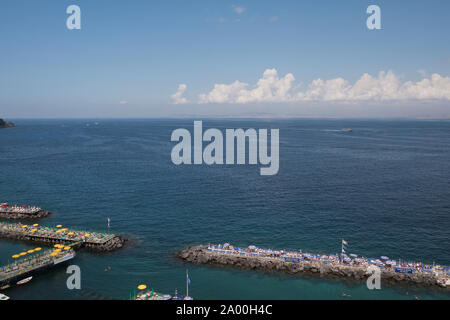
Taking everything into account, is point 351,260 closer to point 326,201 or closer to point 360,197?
point 326,201

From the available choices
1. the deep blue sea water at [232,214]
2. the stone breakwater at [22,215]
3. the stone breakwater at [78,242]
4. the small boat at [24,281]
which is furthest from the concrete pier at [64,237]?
the small boat at [24,281]

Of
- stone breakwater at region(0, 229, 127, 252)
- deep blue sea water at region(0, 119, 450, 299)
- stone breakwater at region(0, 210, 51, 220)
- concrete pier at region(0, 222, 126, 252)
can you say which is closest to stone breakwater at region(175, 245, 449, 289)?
deep blue sea water at region(0, 119, 450, 299)

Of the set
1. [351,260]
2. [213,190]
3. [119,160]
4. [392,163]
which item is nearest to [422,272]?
[351,260]

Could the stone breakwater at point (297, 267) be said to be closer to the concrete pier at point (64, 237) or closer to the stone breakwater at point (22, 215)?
the concrete pier at point (64, 237)

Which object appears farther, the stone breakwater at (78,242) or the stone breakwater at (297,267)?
the stone breakwater at (78,242)

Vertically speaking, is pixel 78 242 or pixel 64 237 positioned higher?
pixel 64 237

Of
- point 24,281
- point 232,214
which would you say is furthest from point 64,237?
point 232,214

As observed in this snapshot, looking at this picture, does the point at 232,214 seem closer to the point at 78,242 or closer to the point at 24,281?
the point at 78,242
